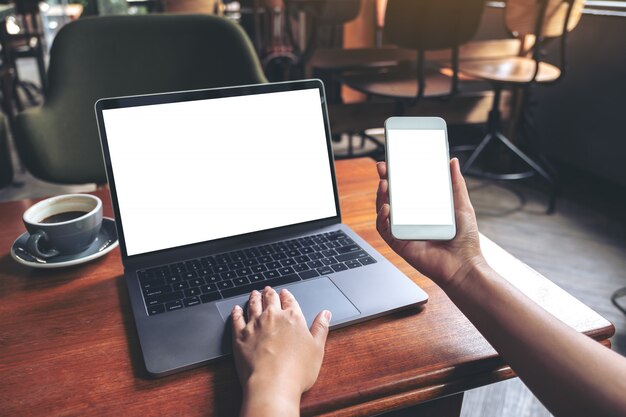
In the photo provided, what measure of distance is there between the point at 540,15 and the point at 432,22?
0.46 meters

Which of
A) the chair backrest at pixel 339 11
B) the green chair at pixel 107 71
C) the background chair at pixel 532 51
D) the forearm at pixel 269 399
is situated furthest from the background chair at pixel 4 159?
the background chair at pixel 532 51

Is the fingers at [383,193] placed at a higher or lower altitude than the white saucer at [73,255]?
higher

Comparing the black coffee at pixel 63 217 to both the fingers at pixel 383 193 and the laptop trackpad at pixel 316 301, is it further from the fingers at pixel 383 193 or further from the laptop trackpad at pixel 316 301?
the fingers at pixel 383 193

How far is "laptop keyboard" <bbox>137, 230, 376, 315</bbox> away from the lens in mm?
579

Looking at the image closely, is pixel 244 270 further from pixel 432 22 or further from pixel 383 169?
pixel 432 22

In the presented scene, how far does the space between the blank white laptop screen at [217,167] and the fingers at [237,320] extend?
0.18 m

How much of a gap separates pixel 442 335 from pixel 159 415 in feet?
0.98

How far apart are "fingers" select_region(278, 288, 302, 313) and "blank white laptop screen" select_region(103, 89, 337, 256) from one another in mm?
169

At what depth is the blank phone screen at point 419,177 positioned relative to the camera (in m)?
0.60

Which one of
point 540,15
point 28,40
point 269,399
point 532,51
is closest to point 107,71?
point 269,399

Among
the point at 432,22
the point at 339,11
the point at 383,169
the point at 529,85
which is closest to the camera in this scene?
the point at 383,169

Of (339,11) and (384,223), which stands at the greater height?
(339,11)

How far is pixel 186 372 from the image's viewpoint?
480 millimetres

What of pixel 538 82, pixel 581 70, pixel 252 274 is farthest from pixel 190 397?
pixel 581 70
